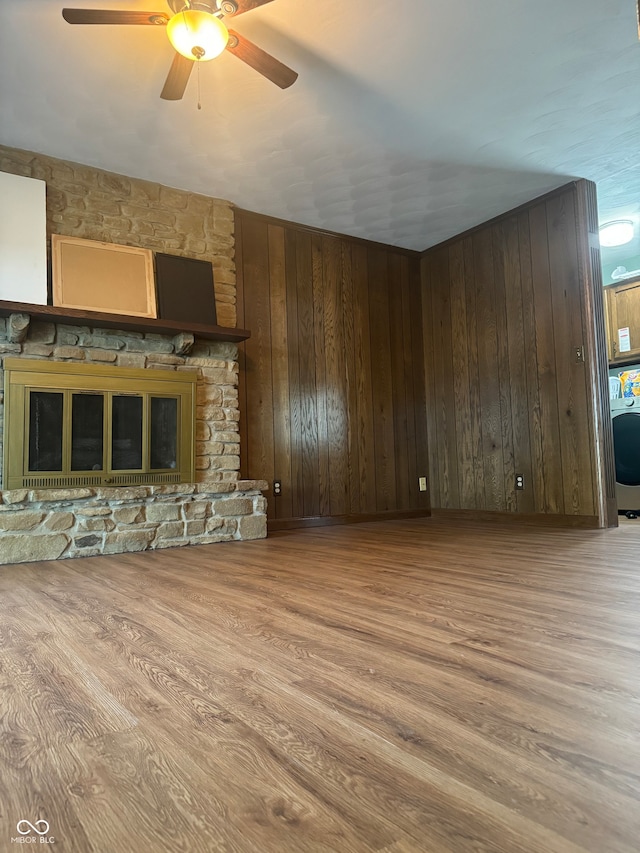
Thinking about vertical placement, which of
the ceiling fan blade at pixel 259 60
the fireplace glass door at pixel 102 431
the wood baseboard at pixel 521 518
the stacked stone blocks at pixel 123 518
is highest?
the ceiling fan blade at pixel 259 60

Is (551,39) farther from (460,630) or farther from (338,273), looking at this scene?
(460,630)

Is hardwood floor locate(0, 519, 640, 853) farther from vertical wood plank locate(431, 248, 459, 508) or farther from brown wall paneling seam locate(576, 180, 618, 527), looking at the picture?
vertical wood plank locate(431, 248, 459, 508)

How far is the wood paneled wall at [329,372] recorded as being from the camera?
4199 millimetres

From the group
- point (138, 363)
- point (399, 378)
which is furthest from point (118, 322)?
point (399, 378)

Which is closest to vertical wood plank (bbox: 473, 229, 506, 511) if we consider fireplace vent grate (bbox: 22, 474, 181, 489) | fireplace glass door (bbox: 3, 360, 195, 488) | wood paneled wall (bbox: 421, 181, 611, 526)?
wood paneled wall (bbox: 421, 181, 611, 526)

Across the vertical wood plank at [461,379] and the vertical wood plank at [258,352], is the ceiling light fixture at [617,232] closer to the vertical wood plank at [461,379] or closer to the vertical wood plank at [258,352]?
the vertical wood plank at [461,379]

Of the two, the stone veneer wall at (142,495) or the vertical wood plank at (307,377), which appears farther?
the vertical wood plank at (307,377)

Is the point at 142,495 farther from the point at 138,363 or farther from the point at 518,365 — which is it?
the point at 518,365

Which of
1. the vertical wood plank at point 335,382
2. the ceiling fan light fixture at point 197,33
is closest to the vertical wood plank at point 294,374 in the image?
the vertical wood plank at point 335,382

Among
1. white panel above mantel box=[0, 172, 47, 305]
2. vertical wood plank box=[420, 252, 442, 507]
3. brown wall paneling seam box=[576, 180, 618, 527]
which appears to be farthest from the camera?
vertical wood plank box=[420, 252, 442, 507]

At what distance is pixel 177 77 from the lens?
2.47 meters

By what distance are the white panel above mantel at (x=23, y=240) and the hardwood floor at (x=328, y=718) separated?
1.98 meters

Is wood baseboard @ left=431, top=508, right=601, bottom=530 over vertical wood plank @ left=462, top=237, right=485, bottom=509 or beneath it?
beneath

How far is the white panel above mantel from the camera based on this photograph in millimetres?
3158
